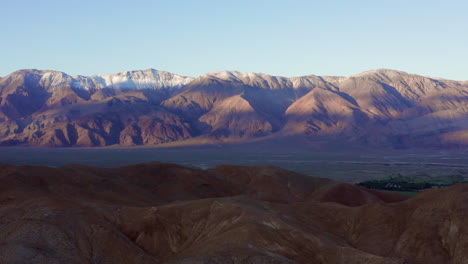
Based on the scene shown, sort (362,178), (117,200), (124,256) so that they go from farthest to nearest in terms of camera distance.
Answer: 1. (362,178)
2. (117,200)
3. (124,256)

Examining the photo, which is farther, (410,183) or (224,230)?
(410,183)

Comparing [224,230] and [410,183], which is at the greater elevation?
[224,230]

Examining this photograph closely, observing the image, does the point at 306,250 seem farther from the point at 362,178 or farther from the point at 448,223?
the point at 362,178

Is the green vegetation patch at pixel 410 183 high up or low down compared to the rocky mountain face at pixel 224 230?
down

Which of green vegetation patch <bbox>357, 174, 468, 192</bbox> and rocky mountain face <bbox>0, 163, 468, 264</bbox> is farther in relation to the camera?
green vegetation patch <bbox>357, 174, 468, 192</bbox>

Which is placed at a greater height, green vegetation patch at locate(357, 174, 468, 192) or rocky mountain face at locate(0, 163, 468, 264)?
rocky mountain face at locate(0, 163, 468, 264)

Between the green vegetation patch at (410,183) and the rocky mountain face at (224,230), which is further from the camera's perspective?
the green vegetation patch at (410,183)

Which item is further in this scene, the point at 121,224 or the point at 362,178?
the point at 362,178

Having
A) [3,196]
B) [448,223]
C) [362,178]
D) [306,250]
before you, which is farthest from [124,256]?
[362,178]
